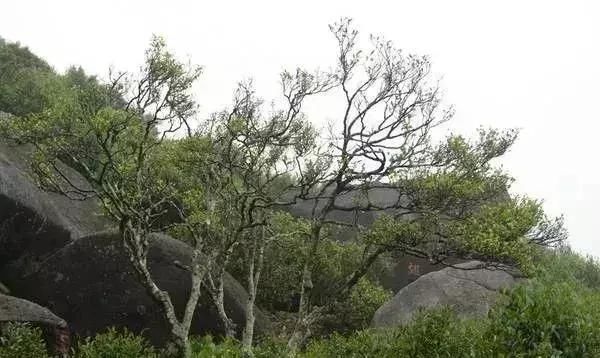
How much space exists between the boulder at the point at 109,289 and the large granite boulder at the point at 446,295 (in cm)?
671

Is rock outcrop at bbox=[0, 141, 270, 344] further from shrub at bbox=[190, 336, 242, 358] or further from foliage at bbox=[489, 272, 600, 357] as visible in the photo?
foliage at bbox=[489, 272, 600, 357]

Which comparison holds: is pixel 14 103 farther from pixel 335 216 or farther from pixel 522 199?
pixel 522 199

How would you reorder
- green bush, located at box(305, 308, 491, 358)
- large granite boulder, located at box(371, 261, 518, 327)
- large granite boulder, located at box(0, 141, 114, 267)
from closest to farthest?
green bush, located at box(305, 308, 491, 358)
large granite boulder, located at box(0, 141, 114, 267)
large granite boulder, located at box(371, 261, 518, 327)

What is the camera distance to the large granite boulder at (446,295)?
2516 cm

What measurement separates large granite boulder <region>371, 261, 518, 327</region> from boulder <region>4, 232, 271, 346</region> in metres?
6.71

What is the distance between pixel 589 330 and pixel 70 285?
1705 centimetres

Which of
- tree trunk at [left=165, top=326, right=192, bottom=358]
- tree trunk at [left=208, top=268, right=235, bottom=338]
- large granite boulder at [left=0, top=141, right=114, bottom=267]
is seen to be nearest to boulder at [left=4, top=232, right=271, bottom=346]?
large granite boulder at [left=0, top=141, right=114, bottom=267]

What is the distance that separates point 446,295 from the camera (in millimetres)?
25750

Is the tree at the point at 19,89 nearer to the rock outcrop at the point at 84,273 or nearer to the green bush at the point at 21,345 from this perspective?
the rock outcrop at the point at 84,273

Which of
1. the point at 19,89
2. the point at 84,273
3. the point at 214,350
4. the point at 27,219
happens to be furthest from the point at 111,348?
the point at 19,89

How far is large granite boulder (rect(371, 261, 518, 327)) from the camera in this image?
25.2m

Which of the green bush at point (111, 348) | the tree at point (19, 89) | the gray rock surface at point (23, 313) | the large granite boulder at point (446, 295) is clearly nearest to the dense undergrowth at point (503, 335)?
the green bush at point (111, 348)

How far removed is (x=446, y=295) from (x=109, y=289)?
1373 centimetres

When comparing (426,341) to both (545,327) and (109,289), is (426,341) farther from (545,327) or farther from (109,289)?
(109,289)
